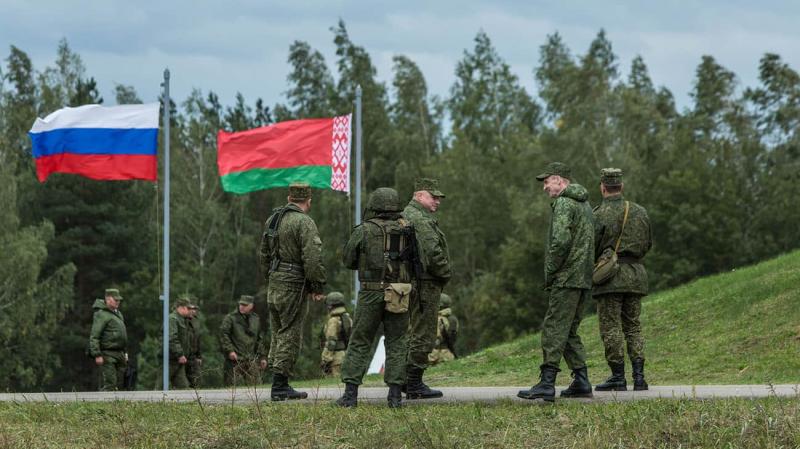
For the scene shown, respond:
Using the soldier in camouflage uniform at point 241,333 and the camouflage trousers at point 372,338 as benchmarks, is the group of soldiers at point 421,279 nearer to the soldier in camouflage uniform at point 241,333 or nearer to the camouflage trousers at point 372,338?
the camouflage trousers at point 372,338

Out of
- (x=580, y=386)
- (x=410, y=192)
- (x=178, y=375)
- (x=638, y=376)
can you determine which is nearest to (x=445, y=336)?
(x=178, y=375)

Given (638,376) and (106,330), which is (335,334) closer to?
(106,330)

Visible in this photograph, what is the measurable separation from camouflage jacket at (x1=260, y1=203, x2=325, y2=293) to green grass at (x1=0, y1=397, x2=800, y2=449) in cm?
144

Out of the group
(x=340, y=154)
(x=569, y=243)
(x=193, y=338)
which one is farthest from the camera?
(x=340, y=154)

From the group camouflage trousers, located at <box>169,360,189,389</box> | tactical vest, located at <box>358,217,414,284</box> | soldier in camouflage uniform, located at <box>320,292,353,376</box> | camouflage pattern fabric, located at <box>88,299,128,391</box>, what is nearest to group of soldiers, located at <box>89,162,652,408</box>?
tactical vest, located at <box>358,217,414,284</box>

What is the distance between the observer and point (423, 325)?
1351 centimetres

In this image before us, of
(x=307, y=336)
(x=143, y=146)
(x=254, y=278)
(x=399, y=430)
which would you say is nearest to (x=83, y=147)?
(x=143, y=146)

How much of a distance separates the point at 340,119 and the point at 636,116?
44.3 meters

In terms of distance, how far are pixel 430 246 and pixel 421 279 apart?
Result: 0.37 metres

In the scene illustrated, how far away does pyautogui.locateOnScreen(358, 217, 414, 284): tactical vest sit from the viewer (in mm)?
12414

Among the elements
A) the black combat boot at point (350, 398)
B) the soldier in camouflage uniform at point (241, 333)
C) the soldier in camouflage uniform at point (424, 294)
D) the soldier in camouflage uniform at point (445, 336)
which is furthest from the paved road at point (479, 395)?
the soldier in camouflage uniform at point (445, 336)

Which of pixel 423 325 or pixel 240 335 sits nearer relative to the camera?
pixel 423 325

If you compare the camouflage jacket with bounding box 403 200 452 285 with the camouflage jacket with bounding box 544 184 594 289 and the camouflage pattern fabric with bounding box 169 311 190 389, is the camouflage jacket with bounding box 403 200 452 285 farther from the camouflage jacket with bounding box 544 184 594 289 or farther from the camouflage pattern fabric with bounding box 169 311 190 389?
the camouflage pattern fabric with bounding box 169 311 190 389

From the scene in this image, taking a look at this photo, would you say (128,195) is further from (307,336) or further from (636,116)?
(636,116)
